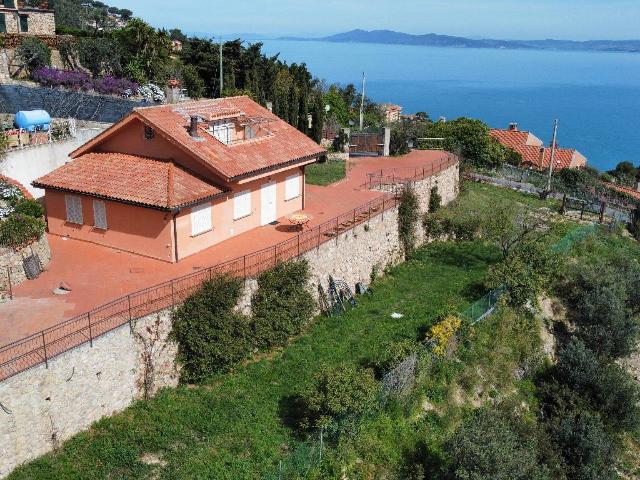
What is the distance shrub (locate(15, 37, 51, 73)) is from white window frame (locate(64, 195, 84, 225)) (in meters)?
24.4

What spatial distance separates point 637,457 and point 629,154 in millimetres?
125573

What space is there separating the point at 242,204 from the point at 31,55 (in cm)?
2756

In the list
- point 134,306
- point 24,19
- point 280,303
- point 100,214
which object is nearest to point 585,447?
point 280,303

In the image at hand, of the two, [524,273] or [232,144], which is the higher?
[232,144]

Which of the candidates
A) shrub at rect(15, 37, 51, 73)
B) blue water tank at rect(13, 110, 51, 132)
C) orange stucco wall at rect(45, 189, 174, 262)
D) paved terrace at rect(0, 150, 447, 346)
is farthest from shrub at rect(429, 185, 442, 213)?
shrub at rect(15, 37, 51, 73)

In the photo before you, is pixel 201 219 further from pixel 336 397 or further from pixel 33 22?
pixel 33 22

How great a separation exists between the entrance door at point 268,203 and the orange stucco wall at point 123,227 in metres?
5.82

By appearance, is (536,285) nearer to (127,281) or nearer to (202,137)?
(202,137)

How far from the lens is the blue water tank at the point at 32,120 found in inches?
1158

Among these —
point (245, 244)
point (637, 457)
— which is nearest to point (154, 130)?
point (245, 244)

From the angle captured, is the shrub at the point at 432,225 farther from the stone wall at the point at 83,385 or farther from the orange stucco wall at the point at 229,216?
the stone wall at the point at 83,385

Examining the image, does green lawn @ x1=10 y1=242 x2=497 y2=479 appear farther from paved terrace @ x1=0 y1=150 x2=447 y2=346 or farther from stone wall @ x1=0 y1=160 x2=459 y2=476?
paved terrace @ x1=0 y1=150 x2=447 y2=346

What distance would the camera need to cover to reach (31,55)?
43.3 metres

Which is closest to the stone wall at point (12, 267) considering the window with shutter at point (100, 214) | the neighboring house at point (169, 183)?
the window with shutter at point (100, 214)
